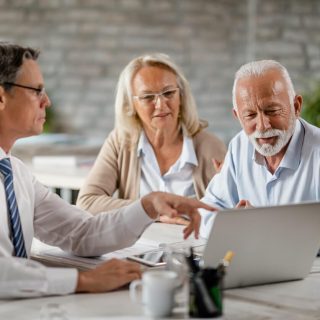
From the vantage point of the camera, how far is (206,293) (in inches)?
67.2

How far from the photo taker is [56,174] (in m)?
4.14

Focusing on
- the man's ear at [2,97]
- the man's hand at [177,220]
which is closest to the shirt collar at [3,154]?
the man's ear at [2,97]

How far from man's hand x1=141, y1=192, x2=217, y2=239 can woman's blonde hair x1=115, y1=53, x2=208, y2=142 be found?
124 centimetres

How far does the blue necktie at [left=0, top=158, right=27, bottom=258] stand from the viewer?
7.32 feet

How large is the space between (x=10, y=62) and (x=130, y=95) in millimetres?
1265

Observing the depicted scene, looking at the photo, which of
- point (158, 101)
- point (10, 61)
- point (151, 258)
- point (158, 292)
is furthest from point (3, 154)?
point (158, 101)

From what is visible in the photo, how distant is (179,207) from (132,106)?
4.52ft

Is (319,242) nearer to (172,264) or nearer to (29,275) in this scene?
(172,264)

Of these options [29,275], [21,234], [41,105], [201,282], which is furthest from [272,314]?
[41,105]

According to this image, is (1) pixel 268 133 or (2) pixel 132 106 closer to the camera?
(1) pixel 268 133

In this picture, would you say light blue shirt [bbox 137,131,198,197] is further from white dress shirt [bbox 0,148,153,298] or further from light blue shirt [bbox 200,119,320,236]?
white dress shirt [bbox 0,148,153,298]

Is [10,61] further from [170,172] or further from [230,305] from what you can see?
[170,172]

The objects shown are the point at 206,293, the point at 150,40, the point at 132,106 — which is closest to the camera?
the point at 206,293

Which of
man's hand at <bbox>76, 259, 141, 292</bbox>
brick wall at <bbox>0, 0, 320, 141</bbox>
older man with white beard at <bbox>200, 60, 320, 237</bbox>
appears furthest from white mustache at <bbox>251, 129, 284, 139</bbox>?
brick wall at <bbox>0, 0, 320, 141</bbox>
